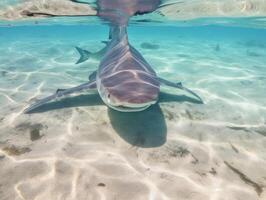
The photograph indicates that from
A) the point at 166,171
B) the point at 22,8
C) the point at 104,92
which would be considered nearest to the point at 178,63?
the point at 22,8

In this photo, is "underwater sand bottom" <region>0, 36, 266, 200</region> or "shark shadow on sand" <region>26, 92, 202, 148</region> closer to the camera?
"underwater sand bottom" <region>0, 36, 266, 200</region>

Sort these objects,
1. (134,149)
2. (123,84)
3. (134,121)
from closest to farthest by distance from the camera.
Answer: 1. (134,149)
2. (123,84)
3. (134,121)

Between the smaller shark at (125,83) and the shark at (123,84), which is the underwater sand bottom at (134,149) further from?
the smaller shark at (125,83)

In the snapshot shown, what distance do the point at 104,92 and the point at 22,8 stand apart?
33.1 ft

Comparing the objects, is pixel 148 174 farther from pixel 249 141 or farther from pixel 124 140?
pixel 249 141

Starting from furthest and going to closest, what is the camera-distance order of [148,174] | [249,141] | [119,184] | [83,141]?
[249,141] < [83,141] < [148,174] < [119,184]

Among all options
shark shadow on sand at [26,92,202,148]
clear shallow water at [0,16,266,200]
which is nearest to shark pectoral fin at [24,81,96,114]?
shark shadow on sand at [26,92,202,148]

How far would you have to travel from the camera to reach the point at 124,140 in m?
5.45

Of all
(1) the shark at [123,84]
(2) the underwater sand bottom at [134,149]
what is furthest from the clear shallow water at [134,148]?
(1) the shark at [123,84]

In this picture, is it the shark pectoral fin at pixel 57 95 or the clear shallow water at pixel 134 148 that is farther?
the shark pectoral fin at pixel 57 95

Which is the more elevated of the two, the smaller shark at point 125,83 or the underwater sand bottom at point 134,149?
the smaller shark at point 125,83

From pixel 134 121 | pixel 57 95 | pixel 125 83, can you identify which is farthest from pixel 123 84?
pixel 57 95

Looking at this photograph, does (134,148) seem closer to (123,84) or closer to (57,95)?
(123,84)

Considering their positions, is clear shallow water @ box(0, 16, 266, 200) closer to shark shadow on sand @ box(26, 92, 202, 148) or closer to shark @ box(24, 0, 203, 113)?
shark shadow on sand @ box(26, 92, 202, 148)
